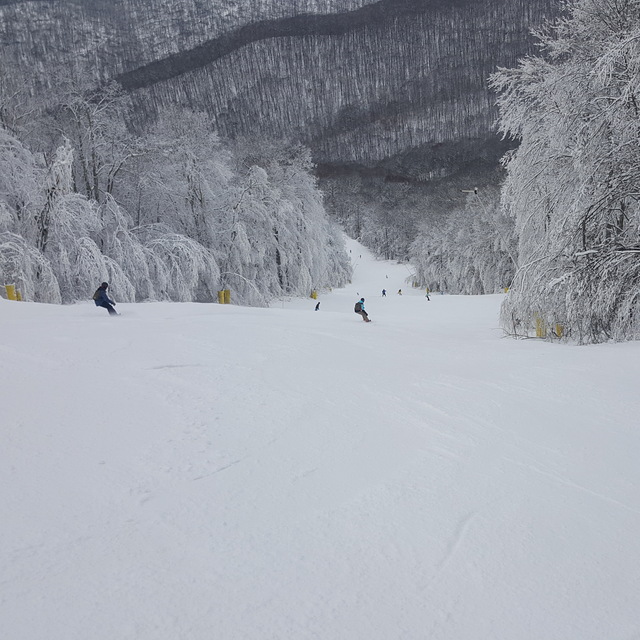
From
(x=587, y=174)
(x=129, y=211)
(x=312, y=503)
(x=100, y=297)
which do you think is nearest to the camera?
(x=312, y=503)

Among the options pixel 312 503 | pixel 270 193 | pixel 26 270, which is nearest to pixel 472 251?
pixel 270 193

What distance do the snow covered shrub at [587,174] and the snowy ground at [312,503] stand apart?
246cm

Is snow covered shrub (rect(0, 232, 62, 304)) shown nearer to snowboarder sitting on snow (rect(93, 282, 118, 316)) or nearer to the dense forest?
the dense forest

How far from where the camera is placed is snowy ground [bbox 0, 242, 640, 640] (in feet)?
4.66

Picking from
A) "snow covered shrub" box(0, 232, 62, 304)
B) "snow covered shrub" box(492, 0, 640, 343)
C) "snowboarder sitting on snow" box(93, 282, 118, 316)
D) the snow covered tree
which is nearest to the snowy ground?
"snow covered shrub" box(492, 0, 640, 343)

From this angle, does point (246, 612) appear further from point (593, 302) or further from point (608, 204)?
point (608, 204)

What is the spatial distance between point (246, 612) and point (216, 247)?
17.7 m

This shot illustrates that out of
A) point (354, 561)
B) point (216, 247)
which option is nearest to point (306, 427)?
point (354, 561)

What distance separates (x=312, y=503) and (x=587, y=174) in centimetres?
740

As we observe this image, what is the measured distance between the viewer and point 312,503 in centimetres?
209

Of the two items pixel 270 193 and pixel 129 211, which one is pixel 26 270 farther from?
pixel 270 193

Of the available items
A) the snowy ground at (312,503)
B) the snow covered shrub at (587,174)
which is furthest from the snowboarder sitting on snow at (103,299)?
the snow covered shrub at (587,174)

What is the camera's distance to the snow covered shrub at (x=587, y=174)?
633 centimetres

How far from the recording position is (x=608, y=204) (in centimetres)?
649
